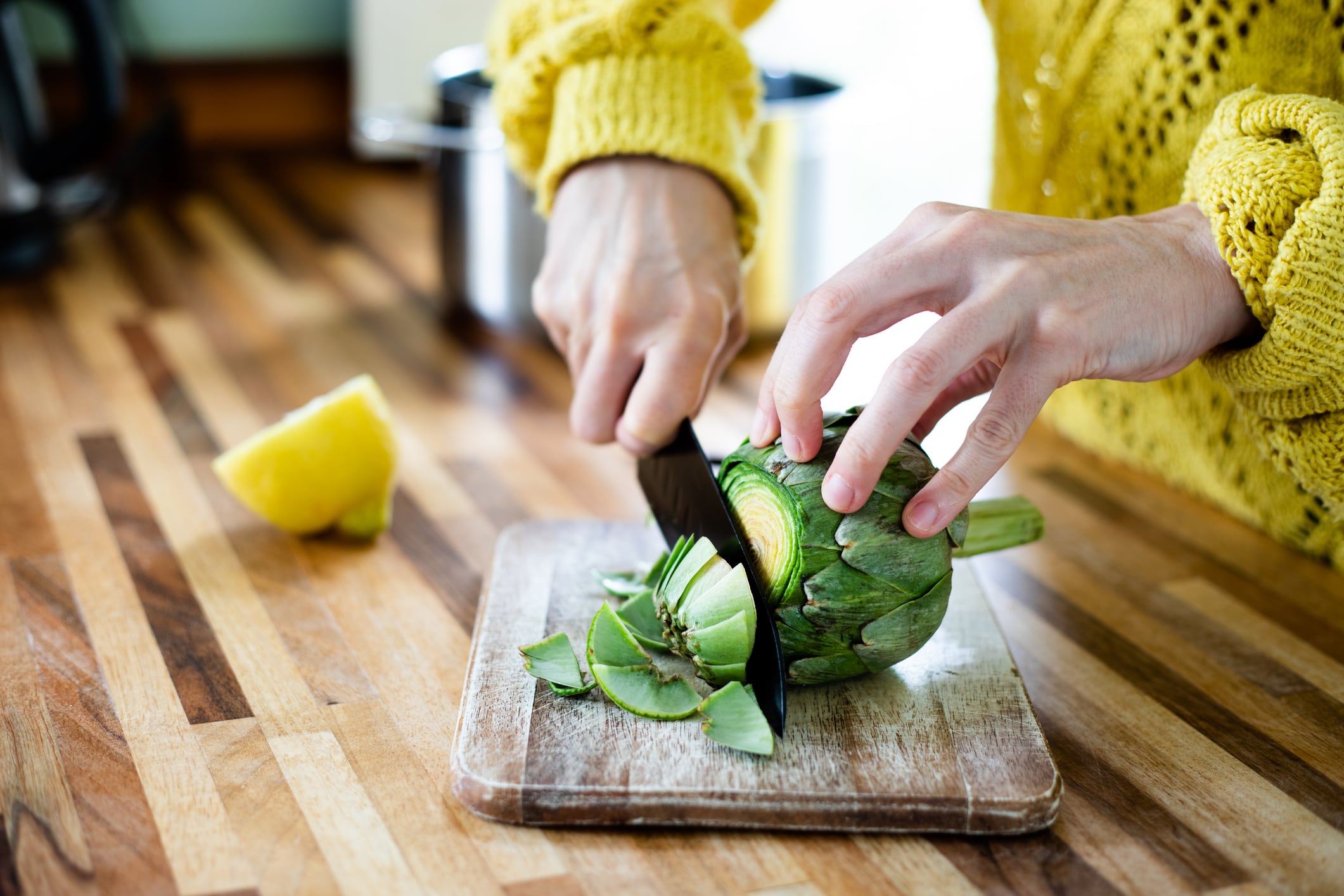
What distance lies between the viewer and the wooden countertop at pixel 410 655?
0.76 metres

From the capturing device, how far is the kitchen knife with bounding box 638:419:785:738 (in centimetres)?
86

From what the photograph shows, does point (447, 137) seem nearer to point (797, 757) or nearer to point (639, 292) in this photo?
point (639, 292)

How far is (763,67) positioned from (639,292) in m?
1.01

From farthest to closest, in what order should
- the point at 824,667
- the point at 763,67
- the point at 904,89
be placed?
the point at 904,89 < the point at 763,67 < the point at 824,667

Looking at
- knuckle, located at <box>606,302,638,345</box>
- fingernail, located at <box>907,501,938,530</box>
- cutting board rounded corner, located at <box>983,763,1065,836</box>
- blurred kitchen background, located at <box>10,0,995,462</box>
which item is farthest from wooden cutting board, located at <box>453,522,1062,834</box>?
blurred kitchen background, located at <box>10,0,995,462</box>

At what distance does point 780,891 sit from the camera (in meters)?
0.74

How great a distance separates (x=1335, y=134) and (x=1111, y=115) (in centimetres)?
34

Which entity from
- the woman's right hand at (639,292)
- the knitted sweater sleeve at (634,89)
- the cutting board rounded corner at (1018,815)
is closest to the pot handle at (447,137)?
the knitted sweater sleeve at (634,89)

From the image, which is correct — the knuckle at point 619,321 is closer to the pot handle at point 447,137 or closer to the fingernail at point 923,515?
the fingernail at point 923,515

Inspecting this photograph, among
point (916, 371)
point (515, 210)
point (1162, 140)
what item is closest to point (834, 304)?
point (916, 371)

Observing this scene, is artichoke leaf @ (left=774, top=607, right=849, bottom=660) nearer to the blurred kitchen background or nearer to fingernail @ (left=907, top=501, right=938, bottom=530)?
fingernail @ (left=907, top=501, right=938, bottom=530)

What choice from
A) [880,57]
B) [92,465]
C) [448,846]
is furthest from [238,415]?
[880,57]

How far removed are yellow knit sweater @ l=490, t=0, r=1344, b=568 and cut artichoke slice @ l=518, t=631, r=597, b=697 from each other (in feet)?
1.44

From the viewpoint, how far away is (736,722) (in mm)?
832
